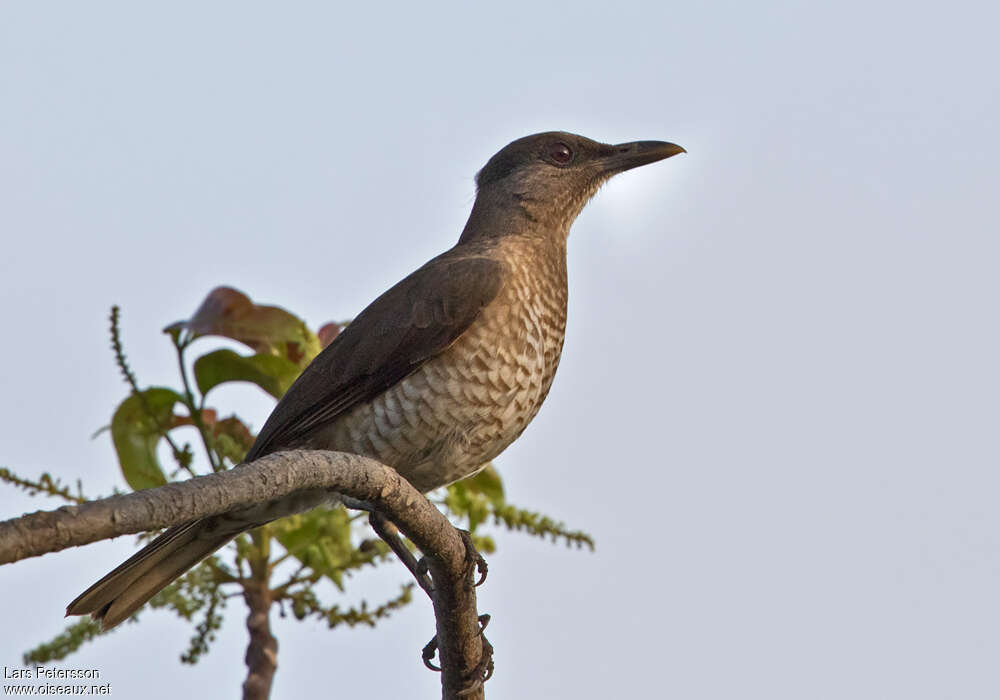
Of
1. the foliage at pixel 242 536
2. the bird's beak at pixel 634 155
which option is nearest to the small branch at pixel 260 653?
the foliage at pixel 242 536

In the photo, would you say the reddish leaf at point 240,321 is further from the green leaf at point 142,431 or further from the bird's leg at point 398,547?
the bird's leg at point 398,547

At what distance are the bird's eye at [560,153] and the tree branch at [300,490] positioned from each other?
2.40 metres

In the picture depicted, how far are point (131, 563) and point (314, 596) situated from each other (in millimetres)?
611

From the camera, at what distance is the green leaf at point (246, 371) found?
497cm

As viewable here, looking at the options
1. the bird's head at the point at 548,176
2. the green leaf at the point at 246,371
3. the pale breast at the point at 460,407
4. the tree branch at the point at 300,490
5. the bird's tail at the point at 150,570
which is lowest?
Answer: the tree branch at the point at 300,490

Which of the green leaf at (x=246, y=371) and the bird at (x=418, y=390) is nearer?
the bird at (x=418, y=390)

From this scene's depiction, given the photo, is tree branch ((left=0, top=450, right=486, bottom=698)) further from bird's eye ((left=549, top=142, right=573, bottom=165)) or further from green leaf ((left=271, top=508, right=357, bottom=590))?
bird's eye ((left=549, top=142, right=573, bottom=165))

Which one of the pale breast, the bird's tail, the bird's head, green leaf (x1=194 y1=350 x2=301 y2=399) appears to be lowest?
the bird's tail

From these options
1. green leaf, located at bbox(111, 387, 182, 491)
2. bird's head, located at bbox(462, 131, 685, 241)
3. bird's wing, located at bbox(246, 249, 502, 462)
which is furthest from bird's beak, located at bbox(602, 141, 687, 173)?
green leaf, located at bbox(111, 387, 182, 491)

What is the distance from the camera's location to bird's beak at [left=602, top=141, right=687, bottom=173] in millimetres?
6275

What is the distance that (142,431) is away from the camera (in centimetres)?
502

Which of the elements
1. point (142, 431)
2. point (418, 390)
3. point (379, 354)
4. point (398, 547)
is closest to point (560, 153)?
point (379, 354)

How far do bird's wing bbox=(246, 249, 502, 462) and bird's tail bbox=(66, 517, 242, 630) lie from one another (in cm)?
33

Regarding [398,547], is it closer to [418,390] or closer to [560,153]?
[418,390]
